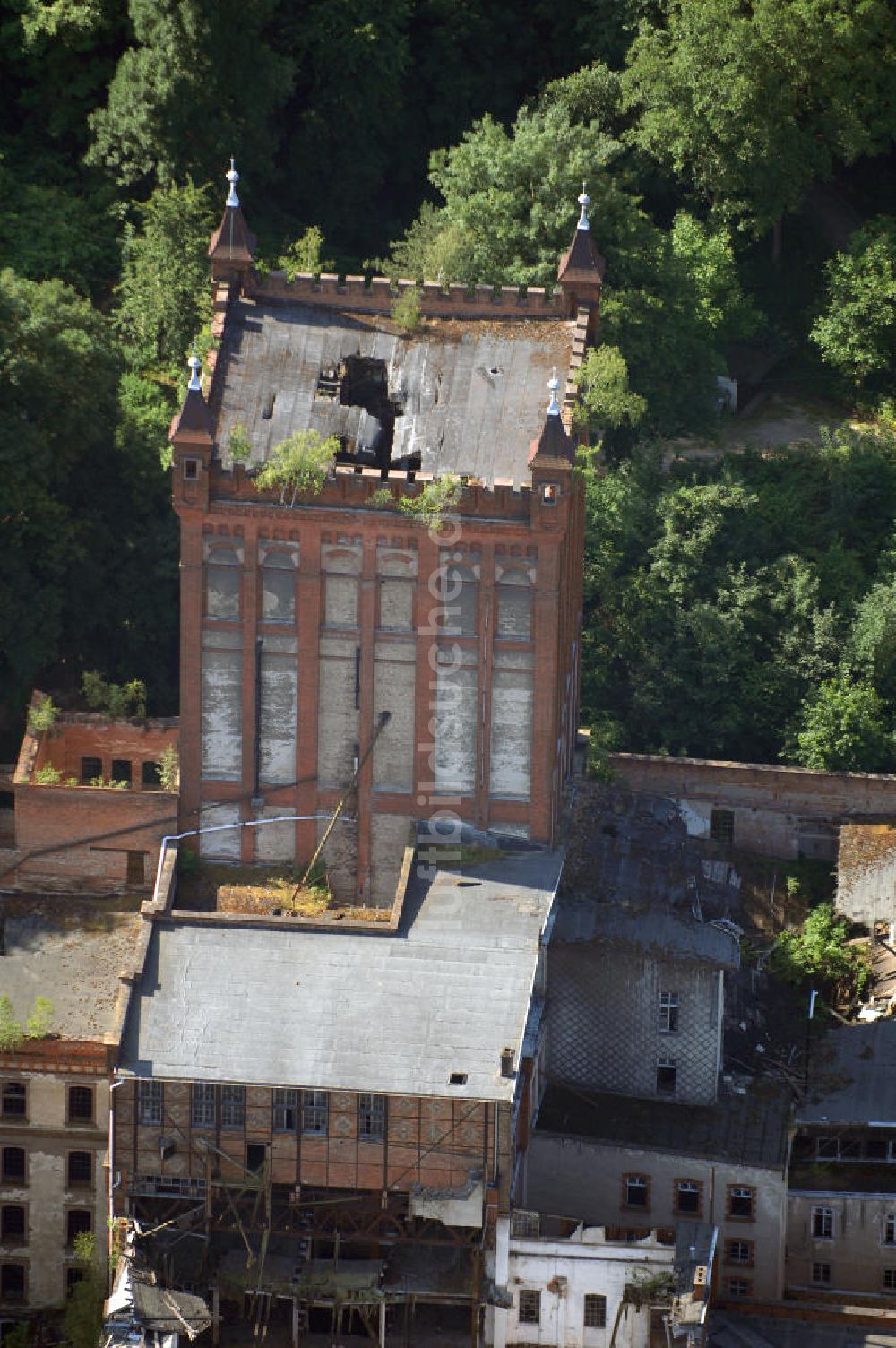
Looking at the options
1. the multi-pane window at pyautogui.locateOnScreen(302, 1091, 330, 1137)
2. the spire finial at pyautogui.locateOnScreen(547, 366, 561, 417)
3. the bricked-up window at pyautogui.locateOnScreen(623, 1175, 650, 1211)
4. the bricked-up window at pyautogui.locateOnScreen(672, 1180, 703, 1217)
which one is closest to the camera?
the multi-pane window at pyautogui.locateOnScreen(302, 1091, 330, 1137)

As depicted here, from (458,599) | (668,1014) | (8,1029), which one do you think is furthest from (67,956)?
Answer: (668,1014)

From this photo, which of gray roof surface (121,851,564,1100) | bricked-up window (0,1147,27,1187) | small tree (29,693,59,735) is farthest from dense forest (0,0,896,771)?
gray roof surface (121,851,564,1100)

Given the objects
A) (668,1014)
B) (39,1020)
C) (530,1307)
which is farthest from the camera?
(668,1014)

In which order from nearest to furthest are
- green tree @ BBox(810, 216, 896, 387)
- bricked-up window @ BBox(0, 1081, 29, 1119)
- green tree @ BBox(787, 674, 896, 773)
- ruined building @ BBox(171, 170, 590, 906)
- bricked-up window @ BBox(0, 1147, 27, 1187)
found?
ruined building @ BBox(171, 170, 590, 906) → bricked-up window @ BBox(0, 1081, 29, 1119) → bricked-up window @ BBox(0, 1147, 27, 1187) → green tree @ BBox(787, 674, 896, 773) → green tree @ BBox(810, 216, 896, 387)

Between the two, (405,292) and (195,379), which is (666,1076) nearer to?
(405,292)

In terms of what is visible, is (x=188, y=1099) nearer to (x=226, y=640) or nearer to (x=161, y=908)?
(x=161, y=908)

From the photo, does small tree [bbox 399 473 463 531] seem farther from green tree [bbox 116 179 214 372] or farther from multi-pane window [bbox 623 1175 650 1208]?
green tree [bbox 116 179 214 372]
